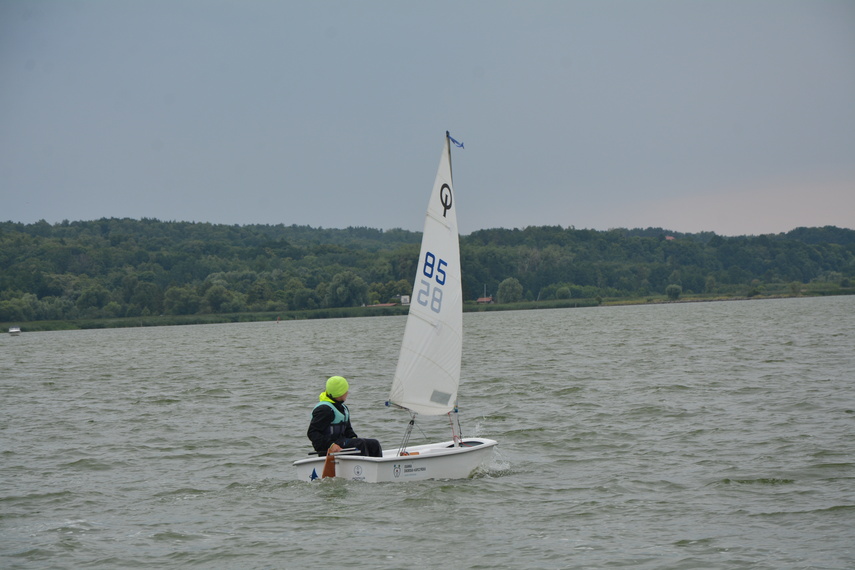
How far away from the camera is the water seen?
9711 millimetres

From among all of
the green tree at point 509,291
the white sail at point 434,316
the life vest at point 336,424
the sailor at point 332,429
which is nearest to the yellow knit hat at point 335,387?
the sailor at point 332,429

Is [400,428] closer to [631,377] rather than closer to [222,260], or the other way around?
[631,377]

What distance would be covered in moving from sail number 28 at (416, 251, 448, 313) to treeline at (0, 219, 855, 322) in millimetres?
116586

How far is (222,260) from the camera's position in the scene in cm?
16512

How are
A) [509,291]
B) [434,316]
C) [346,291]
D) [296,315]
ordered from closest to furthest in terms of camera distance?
[434,316], [296,315], [346,291], [509,291]

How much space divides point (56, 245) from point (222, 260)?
27.7 metres

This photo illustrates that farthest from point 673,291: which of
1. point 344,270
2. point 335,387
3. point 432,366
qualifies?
point 335,387

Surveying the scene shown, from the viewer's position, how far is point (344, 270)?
495 ft

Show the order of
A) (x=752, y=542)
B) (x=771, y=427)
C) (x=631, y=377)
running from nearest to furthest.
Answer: (x=752, y=542)
(x=771, y=427)
(x=631, y=377)

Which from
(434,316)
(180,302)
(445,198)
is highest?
(445,198)

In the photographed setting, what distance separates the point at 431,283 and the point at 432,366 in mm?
1191

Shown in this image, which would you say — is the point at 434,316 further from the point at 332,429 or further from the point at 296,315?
the point at 296,315

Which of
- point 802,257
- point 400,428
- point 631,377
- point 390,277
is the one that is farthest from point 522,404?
point 802,257

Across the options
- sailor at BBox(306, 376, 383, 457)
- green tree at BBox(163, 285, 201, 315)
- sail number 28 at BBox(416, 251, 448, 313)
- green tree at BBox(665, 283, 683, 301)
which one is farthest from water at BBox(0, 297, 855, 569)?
green tree at BBox(665, 283, 683, 301)
